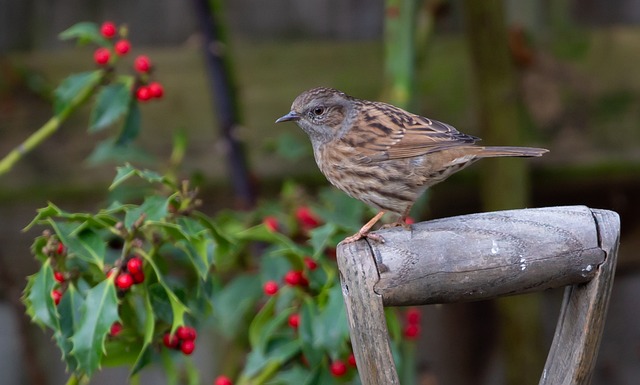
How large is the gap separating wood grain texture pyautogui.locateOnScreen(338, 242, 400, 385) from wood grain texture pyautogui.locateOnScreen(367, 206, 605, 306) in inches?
0.7

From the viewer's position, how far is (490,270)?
5.49 feet

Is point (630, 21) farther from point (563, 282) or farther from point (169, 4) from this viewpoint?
point (563, 282)

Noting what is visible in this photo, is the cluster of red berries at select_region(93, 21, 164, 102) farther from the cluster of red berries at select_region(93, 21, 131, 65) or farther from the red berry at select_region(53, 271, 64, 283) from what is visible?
the red berry at select_region(53, 271, 64, 283)

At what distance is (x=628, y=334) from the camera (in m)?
3.74

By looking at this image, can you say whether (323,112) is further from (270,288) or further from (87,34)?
(87,34)

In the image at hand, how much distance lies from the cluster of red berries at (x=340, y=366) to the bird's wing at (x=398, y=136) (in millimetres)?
505

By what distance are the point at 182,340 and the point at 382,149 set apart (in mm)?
676

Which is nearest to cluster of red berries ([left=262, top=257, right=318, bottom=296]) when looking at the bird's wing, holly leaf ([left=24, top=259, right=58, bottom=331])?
the bird's wing

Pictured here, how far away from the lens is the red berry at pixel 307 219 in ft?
9.51

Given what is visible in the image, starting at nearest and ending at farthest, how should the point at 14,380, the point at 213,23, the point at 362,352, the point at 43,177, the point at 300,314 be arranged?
the point at 362,352 → the point at 300,314 → the point at 213,23 → the point at 43,177 → the point at 14,380

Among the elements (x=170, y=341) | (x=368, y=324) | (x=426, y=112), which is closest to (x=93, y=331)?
(x=170, y=341)

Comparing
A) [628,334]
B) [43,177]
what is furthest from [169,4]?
[628,334]

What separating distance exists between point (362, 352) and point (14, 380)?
241cm

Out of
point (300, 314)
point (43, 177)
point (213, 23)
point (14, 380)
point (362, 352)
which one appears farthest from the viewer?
point (14, 380)
